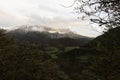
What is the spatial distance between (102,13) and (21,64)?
52.8m

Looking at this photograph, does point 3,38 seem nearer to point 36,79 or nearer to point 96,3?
point 36,79

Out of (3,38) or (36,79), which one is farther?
→ (36,79)

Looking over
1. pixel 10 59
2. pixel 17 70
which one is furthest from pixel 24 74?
pixel 10 59

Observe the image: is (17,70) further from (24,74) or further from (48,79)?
(48,79)

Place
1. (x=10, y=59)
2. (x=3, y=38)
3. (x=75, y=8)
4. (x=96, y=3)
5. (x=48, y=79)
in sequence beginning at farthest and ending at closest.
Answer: (x=48, y=79) → (x=10, y=59) → (x=3, y=38) → (x=75, y=8) → (x=96, y=3)

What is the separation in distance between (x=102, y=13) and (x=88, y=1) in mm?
649

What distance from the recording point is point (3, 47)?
5112 centimetres

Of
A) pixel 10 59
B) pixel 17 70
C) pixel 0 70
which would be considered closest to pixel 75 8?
pixel 0 70

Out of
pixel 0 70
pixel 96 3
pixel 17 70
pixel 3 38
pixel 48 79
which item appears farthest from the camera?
pixel 48 79

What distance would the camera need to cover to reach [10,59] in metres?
57.6

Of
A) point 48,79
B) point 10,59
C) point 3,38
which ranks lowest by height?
point 48,79

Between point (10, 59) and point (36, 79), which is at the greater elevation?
point (10, 59)

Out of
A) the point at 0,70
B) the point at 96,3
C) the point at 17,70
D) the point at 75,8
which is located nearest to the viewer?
the point at 96,3

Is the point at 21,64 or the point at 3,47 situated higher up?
the point at 3,47
